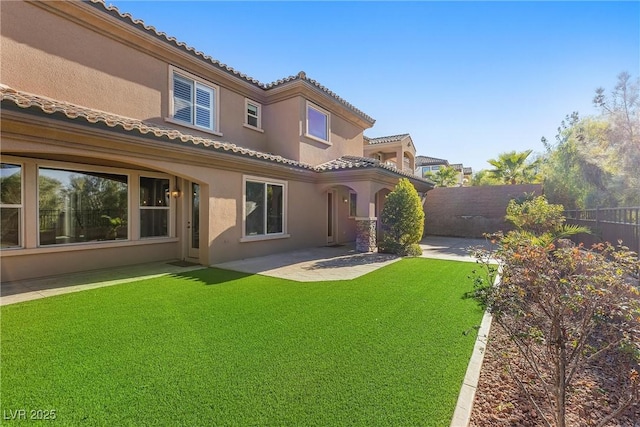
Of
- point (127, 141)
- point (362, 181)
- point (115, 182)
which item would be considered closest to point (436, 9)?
point (362, 181)

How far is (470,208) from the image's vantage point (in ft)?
68.3

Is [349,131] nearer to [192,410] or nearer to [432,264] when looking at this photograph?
[432,264]

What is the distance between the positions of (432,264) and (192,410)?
9681mm

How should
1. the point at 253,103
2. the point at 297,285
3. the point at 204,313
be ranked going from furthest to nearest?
the point at 253,103, the point at 297,285, the point at 204,313

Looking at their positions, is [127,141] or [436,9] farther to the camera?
[436,9]

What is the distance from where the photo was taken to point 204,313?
579cm

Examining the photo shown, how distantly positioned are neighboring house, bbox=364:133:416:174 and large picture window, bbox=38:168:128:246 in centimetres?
1857

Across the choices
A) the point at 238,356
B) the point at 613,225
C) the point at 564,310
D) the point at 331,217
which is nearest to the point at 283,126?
the point at 331,217

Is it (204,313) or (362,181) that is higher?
(362,181)

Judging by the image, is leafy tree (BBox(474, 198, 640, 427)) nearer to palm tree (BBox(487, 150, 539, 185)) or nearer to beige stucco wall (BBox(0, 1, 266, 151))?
beige stucco wall (BBox(0, 1, 266, 151))

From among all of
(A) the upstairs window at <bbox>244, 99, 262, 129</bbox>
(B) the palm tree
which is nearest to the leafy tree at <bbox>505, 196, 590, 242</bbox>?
(A) the upstairs window at <bbox>244, 99, 262, 129</bbox>

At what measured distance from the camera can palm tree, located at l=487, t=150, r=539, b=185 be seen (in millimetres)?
24969

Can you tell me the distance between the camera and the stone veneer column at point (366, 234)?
13497 millimetres

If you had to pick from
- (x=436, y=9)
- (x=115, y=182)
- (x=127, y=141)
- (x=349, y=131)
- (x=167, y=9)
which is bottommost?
(x=115, y=182)
